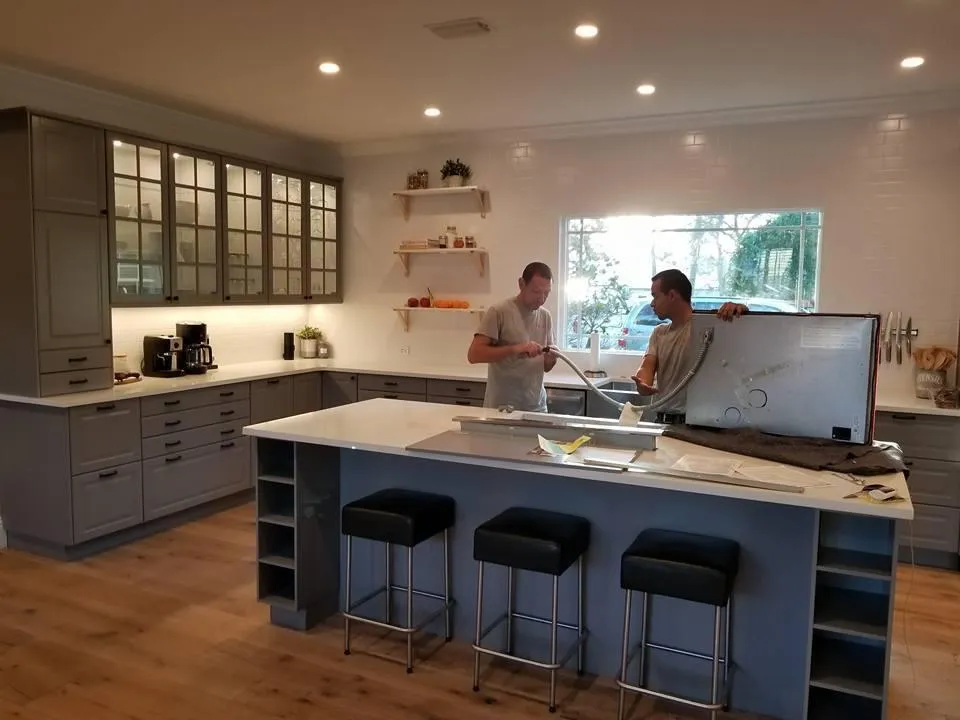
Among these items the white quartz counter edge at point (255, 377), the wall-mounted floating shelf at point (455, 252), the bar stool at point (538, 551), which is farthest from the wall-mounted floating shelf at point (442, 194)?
the bar stool at point (538, 551)

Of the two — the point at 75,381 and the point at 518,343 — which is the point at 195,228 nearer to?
the point at 75,381

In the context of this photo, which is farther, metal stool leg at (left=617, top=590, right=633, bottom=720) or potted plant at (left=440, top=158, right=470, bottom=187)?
potted plant at (left=440, top=158, right=470, bottom=187)

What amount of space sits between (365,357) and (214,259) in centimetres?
157

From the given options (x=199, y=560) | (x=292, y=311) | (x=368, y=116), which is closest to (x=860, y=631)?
(x=199, y=560)

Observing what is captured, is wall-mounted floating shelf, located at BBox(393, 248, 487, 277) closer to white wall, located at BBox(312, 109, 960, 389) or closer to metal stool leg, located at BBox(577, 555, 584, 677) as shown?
white wall, located at BBox(312, 109, 960, 389)

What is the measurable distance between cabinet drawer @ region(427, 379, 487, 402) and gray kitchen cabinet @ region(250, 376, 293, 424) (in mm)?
1029

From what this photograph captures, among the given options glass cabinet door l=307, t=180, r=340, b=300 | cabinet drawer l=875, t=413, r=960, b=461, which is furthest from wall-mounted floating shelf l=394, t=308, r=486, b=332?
cabinet drawer l=875, t=413, r=960, b=461

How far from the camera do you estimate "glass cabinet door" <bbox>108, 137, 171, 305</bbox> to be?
14.3 feet

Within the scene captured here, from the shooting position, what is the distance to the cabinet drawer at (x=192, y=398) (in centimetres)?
437

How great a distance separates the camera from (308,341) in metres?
6.25

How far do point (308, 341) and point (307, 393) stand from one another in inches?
30.1

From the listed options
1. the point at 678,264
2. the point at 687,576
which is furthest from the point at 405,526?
the point at 678,264

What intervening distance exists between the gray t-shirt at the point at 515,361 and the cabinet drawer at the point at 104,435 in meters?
2.05

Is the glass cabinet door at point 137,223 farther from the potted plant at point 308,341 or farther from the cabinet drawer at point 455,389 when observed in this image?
the cabinet drawer at point 455,389
